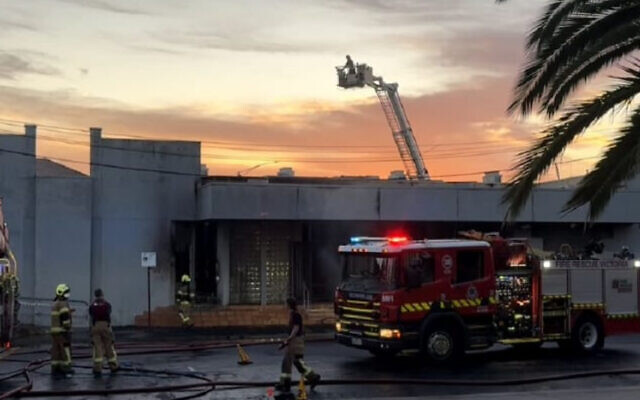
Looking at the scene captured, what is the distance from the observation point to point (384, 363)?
16.7 metres

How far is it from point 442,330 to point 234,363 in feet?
13.6

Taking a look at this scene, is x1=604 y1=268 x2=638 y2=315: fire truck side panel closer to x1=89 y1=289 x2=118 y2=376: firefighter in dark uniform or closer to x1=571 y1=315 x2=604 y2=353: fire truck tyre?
x1=571 y1=315 x2=604 y2=353: fire truck tyre

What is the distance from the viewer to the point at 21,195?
2586cm

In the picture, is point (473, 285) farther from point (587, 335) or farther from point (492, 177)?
point (492, 177)

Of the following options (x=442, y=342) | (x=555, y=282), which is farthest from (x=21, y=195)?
(x=555, y=282)

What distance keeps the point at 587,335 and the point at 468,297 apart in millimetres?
3680

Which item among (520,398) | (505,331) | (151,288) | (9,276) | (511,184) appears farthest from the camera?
(151,288)

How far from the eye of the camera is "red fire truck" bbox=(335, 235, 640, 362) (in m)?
16.2

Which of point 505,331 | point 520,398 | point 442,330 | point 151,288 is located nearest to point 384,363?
point 442,330

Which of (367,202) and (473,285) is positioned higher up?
(367,202)

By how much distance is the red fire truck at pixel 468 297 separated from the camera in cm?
1619

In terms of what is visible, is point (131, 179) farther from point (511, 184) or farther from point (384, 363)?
point (511, 184)

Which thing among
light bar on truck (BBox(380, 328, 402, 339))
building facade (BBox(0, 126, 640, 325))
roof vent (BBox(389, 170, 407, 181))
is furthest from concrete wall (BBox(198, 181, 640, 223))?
light bar on truck (BBox(380, 328, 402, 339))

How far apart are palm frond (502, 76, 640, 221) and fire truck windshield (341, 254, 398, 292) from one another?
5.96 m
